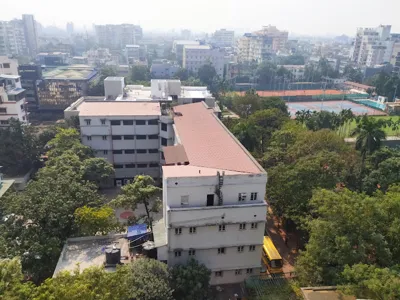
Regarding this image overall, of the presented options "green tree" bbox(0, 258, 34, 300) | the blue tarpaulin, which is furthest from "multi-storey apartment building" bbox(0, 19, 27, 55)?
"green tree" bbox(0, 258, 34, 300)

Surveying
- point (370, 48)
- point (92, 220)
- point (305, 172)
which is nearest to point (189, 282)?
point (92, 220)

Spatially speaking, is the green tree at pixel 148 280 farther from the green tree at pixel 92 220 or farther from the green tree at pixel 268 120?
the green tree at pixel 268 120

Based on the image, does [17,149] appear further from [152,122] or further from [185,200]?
[185,200]

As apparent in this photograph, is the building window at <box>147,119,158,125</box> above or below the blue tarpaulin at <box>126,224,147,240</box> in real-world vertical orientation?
above

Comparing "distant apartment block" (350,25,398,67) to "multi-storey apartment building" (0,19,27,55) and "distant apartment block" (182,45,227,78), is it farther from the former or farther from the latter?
"multi-storey apartment building" (0,19,27,55)

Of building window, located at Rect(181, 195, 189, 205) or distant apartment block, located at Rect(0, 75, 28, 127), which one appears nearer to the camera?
building window, located at Rect(181, 195, 189, 205)

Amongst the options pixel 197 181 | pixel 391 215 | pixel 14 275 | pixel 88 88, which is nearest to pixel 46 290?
pixel 14 275
